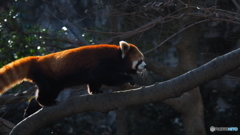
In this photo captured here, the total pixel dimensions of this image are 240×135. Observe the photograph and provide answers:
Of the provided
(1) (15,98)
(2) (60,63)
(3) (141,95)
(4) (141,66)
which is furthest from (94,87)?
(1) (15,98)

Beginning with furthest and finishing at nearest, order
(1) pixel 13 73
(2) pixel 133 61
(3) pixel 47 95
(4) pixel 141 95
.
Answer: (2) pixel 133 61
(3) pixel 47 95
(1) pixel 13 73
(4) pixel 141 95

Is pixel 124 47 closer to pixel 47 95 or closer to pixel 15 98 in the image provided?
pixel 47 95

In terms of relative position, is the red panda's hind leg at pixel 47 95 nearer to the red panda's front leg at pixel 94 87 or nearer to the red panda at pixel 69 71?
the red panda at pixel 69 71

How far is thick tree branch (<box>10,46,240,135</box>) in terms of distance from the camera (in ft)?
11.6

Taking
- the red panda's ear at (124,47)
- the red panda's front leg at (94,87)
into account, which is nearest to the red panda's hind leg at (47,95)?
the red panda's front leg at (94,87)

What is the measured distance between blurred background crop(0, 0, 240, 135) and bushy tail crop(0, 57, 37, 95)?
1344 millimetres

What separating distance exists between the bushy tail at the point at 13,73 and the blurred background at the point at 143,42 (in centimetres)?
134

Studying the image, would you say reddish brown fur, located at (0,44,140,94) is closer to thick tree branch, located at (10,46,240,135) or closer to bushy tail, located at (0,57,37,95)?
bushy tail, located at (0,57,37,95)

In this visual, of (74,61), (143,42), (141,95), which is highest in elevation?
(74,61)

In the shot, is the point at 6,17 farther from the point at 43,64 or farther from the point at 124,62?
the point at 124,62

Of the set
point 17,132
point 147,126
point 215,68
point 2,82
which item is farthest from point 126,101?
point 147,126

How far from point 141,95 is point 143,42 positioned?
15.8 ft

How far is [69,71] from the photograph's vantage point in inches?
182

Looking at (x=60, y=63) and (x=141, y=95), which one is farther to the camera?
(x=60, y=63)
